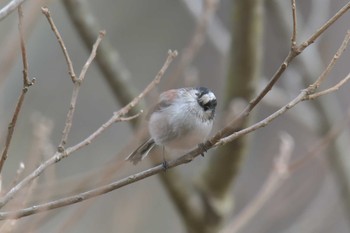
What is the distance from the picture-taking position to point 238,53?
3.19 meters

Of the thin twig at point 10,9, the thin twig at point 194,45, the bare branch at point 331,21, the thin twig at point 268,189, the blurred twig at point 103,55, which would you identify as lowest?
the bare branch at point 331,21

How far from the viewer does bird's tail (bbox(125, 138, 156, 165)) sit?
2.69 meters

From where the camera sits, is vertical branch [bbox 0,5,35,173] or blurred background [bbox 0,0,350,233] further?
blurred background [bbox 0,0,350,233]

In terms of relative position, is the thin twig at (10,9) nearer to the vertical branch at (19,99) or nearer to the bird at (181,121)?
the vertical branch at (19,99)

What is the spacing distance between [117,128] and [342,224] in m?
2.18

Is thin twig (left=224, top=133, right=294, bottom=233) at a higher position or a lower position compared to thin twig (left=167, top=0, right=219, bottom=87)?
lower

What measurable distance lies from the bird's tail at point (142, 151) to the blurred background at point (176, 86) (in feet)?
0.26

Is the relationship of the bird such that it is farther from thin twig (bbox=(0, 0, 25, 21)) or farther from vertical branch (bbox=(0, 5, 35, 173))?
thin twig (bbox=(0, 0, 25, 21))

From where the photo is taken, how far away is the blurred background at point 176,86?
87.1 inches

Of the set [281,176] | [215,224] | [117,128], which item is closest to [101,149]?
[117,128]

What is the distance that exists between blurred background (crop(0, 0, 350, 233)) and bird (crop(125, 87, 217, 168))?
3.0 inches

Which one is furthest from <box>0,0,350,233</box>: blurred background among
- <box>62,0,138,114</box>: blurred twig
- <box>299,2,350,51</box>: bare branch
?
<box>299,2,350,51</box>: bare branch

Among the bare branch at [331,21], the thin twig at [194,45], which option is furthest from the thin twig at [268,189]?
the bare branch at [331,21]

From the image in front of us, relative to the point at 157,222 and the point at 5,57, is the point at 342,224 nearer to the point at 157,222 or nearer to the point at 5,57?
the point at 157,222
